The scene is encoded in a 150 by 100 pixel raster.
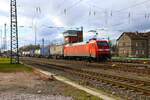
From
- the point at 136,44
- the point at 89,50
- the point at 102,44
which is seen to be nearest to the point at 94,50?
the point at 102,44

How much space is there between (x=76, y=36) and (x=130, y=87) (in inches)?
4164

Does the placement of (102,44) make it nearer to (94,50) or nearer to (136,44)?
(94,50)

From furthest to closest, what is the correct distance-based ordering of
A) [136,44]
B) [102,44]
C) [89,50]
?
[136,44]
[89,50]
[102,44]

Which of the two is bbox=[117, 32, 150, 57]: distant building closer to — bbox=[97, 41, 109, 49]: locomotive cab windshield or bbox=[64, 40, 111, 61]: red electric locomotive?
bbox=[64, 40, 111, 61]: red electric locomotive

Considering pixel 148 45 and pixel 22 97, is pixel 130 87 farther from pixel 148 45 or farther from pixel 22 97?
pixel 148 45

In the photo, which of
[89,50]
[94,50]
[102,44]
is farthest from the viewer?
[89,50]

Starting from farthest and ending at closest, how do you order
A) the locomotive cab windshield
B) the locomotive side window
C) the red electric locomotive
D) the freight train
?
the locomotive side window → the locomotive cab windshield → the freight train → the red electric locomotive

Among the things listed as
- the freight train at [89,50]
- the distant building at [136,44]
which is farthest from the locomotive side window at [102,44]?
the distant building at [136,44]

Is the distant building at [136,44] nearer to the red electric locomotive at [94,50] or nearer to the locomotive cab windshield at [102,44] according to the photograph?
the red electric locomotive at [94,50]

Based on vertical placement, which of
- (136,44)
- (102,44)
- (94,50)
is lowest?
(94,50)

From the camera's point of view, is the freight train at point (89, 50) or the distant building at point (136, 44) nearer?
the freight train at point (89, 50)

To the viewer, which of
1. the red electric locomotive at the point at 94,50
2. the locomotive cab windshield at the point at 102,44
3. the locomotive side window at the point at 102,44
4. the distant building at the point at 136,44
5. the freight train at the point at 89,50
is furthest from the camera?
the distant building at the point at 136,44

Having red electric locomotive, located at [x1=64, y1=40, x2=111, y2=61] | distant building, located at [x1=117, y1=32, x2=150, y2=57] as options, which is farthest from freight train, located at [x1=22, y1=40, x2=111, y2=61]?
distant building, located at [x1=117, y1=32, x2=150, y2=57]

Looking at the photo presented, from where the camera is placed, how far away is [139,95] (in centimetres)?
1350
